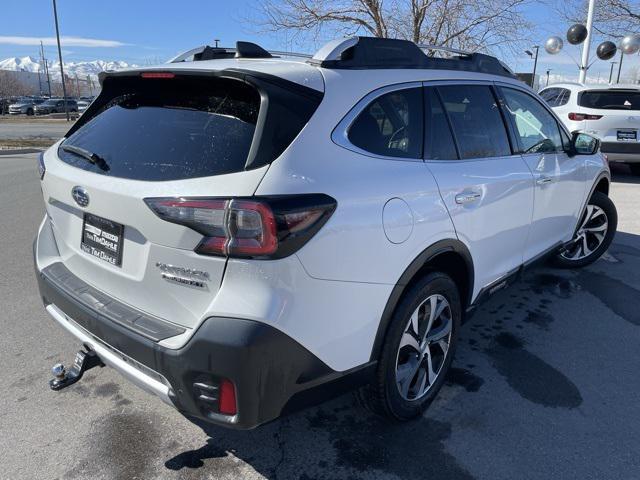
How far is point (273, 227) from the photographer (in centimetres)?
183

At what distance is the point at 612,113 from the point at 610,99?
430 millimetres

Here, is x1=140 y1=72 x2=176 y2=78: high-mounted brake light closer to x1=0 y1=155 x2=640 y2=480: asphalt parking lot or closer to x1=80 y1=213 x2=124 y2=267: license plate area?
x1=80 y1=213 x2=124 y2=267: license plate area

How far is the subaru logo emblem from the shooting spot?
90.8 inches

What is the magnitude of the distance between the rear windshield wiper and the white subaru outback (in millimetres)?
10

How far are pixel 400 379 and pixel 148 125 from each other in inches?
68.6

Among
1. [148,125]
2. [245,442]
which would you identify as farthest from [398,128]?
[245,442]

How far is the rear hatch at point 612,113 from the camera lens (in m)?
9.43

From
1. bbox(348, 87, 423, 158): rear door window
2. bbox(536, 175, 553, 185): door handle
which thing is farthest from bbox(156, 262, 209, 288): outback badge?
bbox(536, 175, 553, 185): door handle

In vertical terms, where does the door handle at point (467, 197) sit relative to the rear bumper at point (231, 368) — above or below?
above

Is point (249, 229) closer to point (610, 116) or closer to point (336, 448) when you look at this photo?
point (336, 448)

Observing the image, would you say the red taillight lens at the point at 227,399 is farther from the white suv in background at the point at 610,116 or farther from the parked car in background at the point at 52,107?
the parked car in background at the point at 52,107

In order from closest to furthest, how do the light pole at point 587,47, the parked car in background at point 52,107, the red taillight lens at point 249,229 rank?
the red taillight lens at point 249,229, the light pole at point 587,47, the parked car in background at point 52,107

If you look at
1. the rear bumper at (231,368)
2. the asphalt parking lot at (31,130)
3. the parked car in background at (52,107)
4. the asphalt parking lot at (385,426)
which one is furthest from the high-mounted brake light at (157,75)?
the parked car in background at (52,107)

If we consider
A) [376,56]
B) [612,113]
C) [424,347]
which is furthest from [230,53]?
[612,113]
